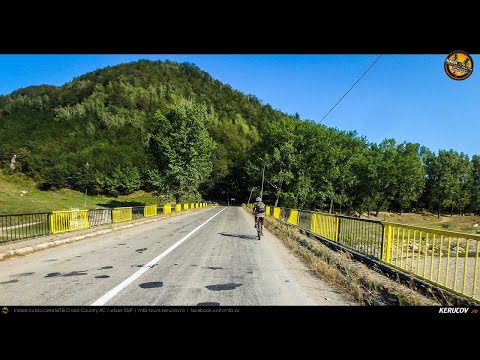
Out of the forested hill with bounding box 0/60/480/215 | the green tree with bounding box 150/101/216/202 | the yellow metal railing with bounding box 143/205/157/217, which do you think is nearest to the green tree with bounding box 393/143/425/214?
the forested hill with bounding box 0/60/480/215

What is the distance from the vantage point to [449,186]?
38.8 m

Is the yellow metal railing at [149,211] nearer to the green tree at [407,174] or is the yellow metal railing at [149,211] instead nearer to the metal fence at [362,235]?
the metal fence at [362,235]

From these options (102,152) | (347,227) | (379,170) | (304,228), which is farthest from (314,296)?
(102,152)

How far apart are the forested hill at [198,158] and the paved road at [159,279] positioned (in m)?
21.1

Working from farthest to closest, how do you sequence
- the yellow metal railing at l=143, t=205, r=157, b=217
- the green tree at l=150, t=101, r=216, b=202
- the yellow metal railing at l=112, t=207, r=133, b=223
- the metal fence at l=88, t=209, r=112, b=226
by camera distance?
the green tree at l=150, t=101, r=216, b=202
the yellow metal railing at l=143, t=205, r=157, b=217
the yellow metal railing at l=112, t=207, r=133, b=223
the metal fence at l=88, t=209, r=112, b=226

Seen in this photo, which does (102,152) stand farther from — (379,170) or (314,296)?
(314,296)

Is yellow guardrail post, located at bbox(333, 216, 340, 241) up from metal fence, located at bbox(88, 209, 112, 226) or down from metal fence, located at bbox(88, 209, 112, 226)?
up

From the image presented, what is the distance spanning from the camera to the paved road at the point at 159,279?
4766 mm

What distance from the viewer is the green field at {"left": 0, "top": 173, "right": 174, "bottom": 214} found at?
46562 mm

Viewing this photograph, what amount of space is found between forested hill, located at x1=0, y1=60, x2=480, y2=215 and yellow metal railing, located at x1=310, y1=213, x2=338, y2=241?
21681mm
